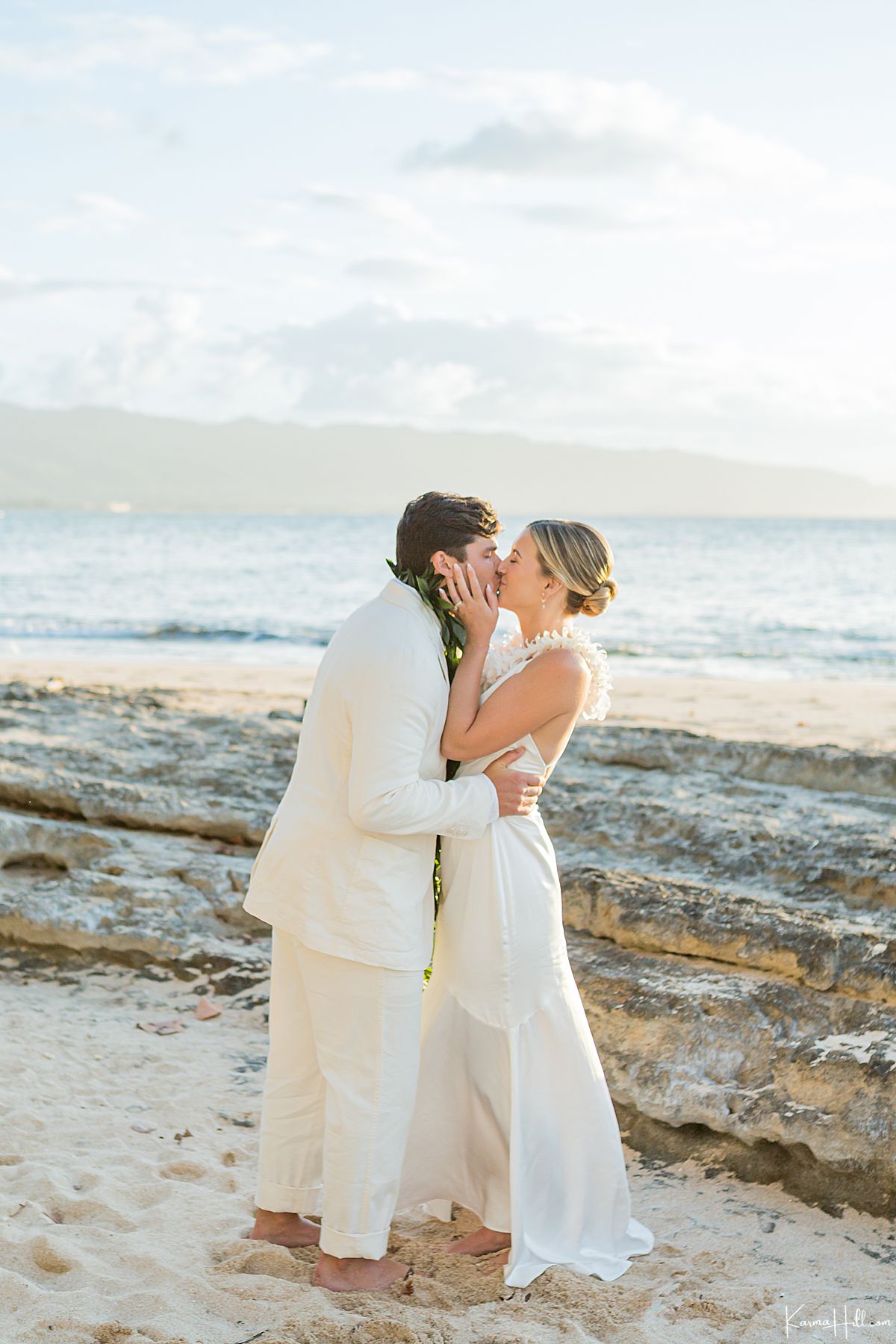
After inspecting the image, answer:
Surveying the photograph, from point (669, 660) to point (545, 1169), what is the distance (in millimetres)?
18830

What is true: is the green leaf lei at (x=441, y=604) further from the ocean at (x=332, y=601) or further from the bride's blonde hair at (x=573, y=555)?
the ocean at (x=332, y=601)

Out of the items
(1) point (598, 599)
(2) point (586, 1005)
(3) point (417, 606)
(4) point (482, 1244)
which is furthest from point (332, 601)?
(3) point (417, 606)

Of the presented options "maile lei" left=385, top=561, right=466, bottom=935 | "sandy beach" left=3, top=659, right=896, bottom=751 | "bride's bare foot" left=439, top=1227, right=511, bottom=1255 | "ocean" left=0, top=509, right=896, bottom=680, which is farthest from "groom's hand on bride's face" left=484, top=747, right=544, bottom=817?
"ocean" left=0, top=509, right=896, bottom=680

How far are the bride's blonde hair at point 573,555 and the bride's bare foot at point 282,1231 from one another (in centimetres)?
193

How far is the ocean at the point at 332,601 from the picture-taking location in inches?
869

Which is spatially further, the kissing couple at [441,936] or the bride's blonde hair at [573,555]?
the bride's blonde hair at [573,555]

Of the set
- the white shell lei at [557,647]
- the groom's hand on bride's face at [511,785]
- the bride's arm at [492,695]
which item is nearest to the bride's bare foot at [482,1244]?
the groom's hand on bride's face at [511,785]

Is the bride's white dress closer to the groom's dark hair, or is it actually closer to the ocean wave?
the groom's dark hair

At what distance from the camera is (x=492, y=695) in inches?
126

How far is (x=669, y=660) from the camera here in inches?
851

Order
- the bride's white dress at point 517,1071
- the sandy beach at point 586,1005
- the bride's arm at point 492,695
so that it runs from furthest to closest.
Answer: the bride's white dress at point 517,1071 → the bride's arm at point 492,695 → the sandy beach at point 586,1005

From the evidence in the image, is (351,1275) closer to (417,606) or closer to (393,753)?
(393,753)

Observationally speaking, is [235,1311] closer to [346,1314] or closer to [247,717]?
[346,1314]

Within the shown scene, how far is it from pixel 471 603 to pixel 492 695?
0.92ft
